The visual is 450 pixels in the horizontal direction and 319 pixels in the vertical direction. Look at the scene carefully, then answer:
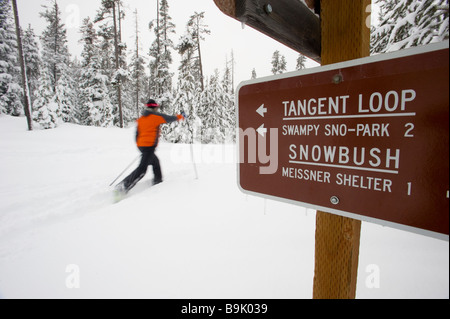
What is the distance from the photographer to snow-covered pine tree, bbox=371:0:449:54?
167 inches

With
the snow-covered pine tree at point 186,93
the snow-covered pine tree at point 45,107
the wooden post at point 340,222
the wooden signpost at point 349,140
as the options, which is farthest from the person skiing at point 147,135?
the snow-covered pine tree at point 45,107

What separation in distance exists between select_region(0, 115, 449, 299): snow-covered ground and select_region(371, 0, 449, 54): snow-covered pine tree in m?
4.46

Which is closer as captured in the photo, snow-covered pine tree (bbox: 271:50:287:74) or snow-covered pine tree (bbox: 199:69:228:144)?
snow-covered pine tree (bbox: 199:69:228:144)

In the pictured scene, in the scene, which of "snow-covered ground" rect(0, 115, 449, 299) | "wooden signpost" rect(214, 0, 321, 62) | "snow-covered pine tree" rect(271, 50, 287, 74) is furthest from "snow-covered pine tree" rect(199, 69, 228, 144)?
"wooden signpost" rect(214, 0, 321, 62)

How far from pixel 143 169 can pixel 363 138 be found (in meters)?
5.20

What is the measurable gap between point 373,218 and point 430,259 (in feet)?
8.25

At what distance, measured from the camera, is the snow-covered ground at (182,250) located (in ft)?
7.00

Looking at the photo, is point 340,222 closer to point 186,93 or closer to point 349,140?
point 349,140

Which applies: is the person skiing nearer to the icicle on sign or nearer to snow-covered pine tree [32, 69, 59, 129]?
the icicle on sign

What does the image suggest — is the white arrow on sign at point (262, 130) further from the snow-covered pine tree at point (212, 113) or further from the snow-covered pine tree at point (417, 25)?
the snow-covered pine tree at point (212, 113)

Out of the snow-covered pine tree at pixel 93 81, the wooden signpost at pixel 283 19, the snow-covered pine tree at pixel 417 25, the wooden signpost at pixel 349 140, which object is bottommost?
the wooden signpost at pixel 349 140

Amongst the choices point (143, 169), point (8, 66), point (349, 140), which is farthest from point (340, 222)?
point (8, 66)

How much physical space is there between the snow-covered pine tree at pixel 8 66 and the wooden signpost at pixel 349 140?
33.8 m

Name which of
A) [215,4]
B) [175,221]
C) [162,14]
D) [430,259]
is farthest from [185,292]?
[162,14]
